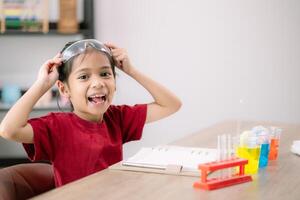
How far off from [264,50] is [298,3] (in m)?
0.42

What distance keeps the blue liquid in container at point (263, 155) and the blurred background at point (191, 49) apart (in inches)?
97.1

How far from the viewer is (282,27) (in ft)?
13.7

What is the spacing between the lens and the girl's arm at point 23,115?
5.67 feet

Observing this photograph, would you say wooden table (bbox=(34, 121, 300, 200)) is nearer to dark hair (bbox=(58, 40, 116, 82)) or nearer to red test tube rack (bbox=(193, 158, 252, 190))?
red test tube rack (bbox=(193, 158, 252, 190))

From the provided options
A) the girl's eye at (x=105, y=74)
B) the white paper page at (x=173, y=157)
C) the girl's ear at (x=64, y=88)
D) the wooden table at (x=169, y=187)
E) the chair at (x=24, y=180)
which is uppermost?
the girl's eye at (x=105, y=74)

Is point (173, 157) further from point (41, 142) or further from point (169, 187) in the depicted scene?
point (41, 142)

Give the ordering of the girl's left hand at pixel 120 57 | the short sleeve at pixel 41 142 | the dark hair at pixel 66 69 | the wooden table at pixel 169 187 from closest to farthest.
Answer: the wooden table at pixel 169 187 < the short sleeve at pixel 41 142 < the dark hair at pixel 66 69 < the girl's left hand at pixel 120 57

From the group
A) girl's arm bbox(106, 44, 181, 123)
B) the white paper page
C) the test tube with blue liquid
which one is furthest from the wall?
the test tube with blue liquid

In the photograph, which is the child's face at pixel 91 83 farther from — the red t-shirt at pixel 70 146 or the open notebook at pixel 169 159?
the open notebook at pixel 169 159

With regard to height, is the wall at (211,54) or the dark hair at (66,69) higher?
the dark hair at (66,69)

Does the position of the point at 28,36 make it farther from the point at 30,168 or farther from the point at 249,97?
the point at 30,168

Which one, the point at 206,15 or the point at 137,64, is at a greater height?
the point at 206,15

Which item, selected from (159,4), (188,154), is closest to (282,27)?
(159,4)

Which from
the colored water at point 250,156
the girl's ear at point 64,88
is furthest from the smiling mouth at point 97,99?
the colored water at point 250,156
